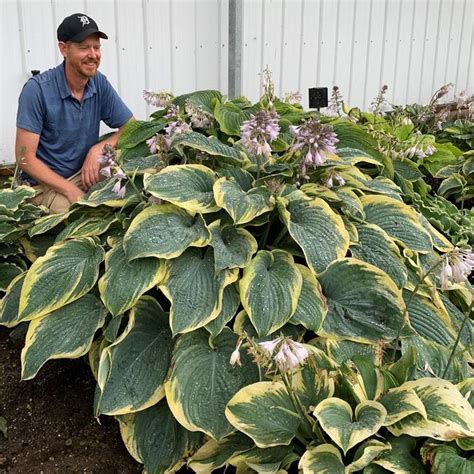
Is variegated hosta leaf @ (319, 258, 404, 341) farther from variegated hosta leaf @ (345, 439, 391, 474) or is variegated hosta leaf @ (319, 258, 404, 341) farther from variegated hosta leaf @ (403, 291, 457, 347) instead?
variegated hosta leaf @ (345, 439, 391, 474)

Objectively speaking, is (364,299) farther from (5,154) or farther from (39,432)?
(5,154)

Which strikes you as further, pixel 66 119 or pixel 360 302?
pixel 66 119

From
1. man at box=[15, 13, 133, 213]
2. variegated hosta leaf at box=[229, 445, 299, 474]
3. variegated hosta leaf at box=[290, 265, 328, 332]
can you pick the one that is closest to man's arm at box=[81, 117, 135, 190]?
man at box=[15, 13, 133, 213]

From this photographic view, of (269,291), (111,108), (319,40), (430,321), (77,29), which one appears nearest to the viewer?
(269,291)

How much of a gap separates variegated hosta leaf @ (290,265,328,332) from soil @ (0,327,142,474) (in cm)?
72

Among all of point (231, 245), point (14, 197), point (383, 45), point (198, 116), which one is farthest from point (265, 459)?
point (383, 45)

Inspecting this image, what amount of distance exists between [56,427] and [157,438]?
1.41ft

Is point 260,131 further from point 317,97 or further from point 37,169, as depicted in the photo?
point 317,97

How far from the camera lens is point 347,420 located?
1714 mm

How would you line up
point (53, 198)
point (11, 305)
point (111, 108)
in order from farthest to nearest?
point (111, 108) → point (53, 198) → point (11, 305)

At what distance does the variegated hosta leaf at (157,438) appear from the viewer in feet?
6.53

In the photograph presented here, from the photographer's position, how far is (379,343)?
6.65 feet

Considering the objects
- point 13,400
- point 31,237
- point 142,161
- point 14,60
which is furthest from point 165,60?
point 13,400

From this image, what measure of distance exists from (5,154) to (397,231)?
246cm
